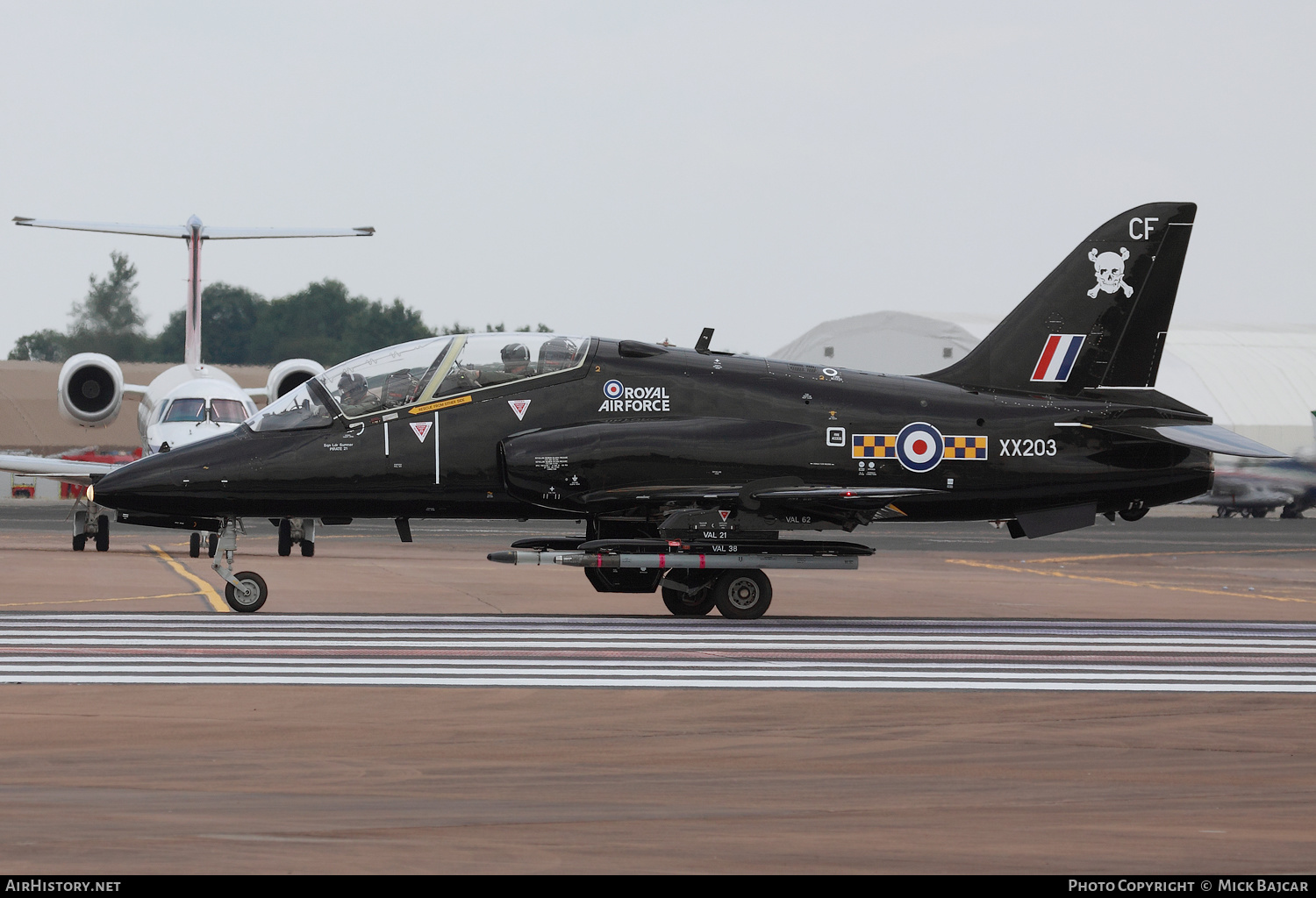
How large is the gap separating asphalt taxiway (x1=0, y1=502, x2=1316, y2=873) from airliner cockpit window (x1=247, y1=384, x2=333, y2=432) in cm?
204

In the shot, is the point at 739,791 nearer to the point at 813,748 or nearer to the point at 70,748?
the point at 813,748

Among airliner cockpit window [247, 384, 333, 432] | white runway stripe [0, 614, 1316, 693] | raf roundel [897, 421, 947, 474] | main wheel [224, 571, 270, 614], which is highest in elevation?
airliner cockpit window [247, 384, 333, 432]

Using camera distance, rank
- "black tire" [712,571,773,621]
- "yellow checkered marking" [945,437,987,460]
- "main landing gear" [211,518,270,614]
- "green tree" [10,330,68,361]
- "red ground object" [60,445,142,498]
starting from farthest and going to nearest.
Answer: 1. "green tree" [10,330,68,361]
2. "red ground object" [60,445,142,498]
3. "yellow checkered marking" [945,437,987,460]
4. "black tire" [712,571,773,621]
5. "main landing gear" [211,518,270,614]

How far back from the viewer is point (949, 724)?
927 cm

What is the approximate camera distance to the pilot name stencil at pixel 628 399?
17.2 metres

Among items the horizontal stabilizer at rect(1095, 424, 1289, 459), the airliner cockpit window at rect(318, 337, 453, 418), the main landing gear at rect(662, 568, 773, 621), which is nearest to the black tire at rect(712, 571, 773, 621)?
the main landing gear at rect(662, 568, 773, 621)

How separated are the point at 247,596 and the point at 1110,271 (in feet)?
34.3

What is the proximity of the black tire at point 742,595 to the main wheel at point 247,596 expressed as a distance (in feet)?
16.1

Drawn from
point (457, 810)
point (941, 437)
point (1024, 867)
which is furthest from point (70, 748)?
point (941, 437)

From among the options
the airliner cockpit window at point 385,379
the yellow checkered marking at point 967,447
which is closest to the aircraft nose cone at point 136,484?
the airliner cockpit window at point 385,379

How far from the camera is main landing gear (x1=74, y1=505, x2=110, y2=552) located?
31.6 meters

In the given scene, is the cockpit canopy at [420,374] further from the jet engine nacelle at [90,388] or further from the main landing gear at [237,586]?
the jet engine nacelle at [90,388]

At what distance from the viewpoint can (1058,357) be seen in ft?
59.4

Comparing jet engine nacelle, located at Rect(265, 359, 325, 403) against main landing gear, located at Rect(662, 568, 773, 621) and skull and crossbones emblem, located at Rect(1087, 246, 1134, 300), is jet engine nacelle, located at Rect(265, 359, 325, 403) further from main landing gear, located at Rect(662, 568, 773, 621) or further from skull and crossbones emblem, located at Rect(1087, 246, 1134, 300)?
skull and crossbones emblem, located at Rect(1087, 246, 1134, 300)
